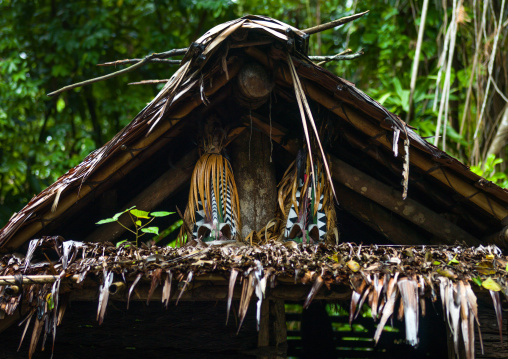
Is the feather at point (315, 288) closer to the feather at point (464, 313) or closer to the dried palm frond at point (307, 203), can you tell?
the feather at point (464, 313)

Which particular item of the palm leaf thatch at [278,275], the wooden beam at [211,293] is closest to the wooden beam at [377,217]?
the palm leaf thatch at [278,275]

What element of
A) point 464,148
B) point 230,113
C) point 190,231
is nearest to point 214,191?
point 190,231

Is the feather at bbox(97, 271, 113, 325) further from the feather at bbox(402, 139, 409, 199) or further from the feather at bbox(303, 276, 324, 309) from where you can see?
the feather at bbox(402, 139, 409, 199)

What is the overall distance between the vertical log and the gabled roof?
40cm

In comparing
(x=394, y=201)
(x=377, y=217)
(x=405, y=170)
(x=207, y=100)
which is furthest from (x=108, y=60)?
(x=405, y=170)

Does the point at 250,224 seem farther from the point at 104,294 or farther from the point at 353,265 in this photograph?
the point at 104,294

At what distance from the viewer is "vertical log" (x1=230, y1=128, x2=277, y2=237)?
110 inches

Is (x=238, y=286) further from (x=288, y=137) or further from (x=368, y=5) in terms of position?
(x=368, y=5)

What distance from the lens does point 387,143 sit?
2492 mm

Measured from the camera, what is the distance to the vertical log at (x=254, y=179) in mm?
2795

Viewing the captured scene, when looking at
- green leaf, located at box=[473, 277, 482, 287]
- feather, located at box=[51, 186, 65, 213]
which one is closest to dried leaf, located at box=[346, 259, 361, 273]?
green leaf, located at box=[473, 277, 482, 287]

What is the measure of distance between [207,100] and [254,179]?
1.96ft

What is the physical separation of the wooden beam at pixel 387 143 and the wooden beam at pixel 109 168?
0.22m

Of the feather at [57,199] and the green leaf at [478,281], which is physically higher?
the feather at [57,199]
